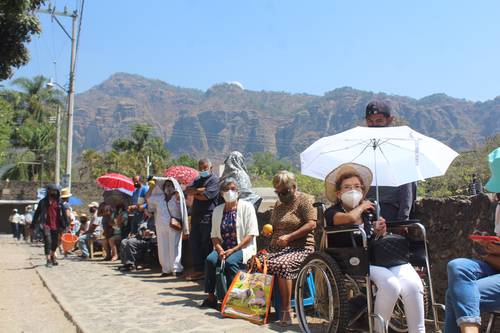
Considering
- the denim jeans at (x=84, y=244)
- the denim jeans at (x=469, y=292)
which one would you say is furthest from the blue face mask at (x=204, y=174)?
the denim jeans at (x=84, y=244)

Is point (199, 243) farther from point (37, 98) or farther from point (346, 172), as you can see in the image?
point (37, 98)

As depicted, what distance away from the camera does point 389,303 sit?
3.74m

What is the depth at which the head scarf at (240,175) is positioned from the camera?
765 cm

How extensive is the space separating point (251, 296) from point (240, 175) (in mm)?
2717

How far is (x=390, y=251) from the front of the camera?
153 inches

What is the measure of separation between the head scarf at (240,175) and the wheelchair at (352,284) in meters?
3.26

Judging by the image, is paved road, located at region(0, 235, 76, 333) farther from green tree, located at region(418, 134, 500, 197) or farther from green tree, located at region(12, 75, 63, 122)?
green tree, located at region(12, 75, 63, 122)

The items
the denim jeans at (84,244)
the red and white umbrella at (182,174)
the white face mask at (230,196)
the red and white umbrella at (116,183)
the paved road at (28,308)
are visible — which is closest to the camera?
the paved road at (28,308)

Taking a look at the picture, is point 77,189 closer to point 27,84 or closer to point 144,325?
point 27,84

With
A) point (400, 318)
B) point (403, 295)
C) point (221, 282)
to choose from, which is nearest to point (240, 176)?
point (221, 282)

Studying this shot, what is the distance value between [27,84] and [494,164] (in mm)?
65010

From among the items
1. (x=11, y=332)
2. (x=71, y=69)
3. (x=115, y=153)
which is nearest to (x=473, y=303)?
(x=11, y=332)

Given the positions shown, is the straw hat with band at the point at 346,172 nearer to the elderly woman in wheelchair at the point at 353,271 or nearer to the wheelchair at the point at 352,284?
the elderly woman in wheelchair at the point at 353,271

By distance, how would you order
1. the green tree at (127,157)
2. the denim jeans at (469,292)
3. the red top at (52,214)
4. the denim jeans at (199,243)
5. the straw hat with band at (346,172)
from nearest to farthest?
the denim jeans at (469,292) < the straw hat with band at (346,172) < the denim jeans at (199,243) < the red top at (52,214) < the green tree at (127,157)
